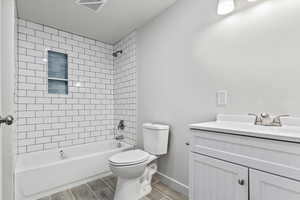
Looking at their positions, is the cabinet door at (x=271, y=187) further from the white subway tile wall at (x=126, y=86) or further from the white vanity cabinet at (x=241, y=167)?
the white subway tile wall at (x=126, y=86)

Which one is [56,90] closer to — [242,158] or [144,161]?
[144,161]

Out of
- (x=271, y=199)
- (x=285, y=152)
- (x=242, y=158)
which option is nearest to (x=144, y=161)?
(x=242, y=158)

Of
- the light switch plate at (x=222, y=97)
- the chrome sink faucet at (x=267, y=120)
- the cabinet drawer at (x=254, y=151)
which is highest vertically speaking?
the light switch plate at (x=222, y=97)

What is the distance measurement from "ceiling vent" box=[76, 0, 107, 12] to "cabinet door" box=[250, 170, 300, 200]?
89.0 inches

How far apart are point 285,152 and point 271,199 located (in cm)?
28

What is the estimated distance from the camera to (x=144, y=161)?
169cm

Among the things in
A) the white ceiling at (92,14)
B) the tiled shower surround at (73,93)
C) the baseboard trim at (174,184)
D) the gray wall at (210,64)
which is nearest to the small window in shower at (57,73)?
the tiled shower surround at (73,93)

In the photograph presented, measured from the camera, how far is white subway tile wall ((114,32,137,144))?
8.68ft

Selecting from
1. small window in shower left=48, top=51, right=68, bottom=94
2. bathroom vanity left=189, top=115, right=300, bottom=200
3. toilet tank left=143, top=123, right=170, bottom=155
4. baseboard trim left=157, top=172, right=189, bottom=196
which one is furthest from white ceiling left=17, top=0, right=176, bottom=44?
baseboard trim left=157, top=172, right=189, bottom=196

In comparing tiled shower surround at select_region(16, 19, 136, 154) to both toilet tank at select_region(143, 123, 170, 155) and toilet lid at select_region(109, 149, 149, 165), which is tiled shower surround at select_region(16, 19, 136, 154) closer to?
toilet tank at select_region(143, 123, 170, 155)

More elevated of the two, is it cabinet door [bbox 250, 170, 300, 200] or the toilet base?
cabinet door [bbox 250, 170, 300, 200]

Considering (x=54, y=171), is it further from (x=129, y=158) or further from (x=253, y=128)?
(x=253, y=128)

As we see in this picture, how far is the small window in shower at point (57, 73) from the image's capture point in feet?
8.20

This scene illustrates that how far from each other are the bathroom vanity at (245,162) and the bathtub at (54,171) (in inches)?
59.8
